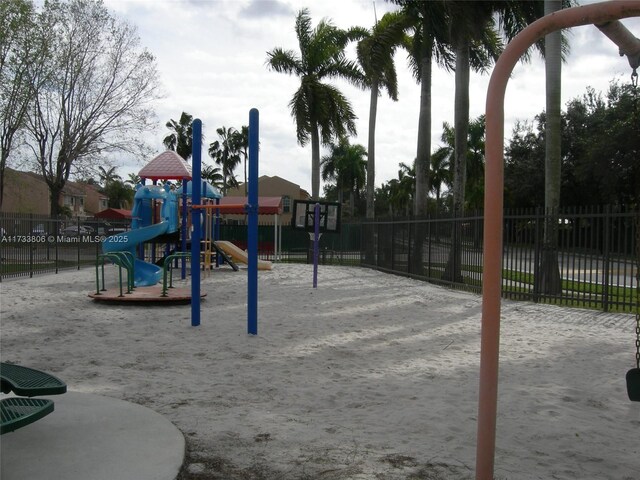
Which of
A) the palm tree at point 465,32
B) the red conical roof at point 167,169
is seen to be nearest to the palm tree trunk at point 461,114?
the palm tree at point 465,32

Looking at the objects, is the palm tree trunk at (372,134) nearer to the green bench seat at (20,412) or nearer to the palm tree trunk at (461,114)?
the palm tree trunk at (461,114)

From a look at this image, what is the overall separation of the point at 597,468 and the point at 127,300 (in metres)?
9.26

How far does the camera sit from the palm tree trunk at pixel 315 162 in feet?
94.7

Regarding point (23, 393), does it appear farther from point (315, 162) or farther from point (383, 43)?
point (315, 162)

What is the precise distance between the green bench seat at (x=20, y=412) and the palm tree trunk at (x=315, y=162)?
82.9ft

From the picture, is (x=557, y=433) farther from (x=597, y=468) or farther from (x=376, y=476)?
(x=376, y=476)

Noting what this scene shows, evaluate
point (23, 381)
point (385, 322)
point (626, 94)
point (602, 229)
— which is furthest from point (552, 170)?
point (626, 94)

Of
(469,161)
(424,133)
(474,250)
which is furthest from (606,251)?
(469,161)

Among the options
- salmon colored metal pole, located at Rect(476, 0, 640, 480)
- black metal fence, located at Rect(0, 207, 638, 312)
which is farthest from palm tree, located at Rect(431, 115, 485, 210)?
salmon colored metal pole, located at Rect(476, 0, 640, 480)

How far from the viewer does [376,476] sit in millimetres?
3654

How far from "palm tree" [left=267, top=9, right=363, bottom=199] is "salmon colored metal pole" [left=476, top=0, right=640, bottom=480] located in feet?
83.2

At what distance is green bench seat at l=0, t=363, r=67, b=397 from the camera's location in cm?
362

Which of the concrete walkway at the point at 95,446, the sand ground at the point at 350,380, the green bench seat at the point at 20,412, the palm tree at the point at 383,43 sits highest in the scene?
the palm tree at the point at 383,43

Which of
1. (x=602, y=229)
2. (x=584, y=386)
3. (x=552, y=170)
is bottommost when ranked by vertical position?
(x=584, y=386)
